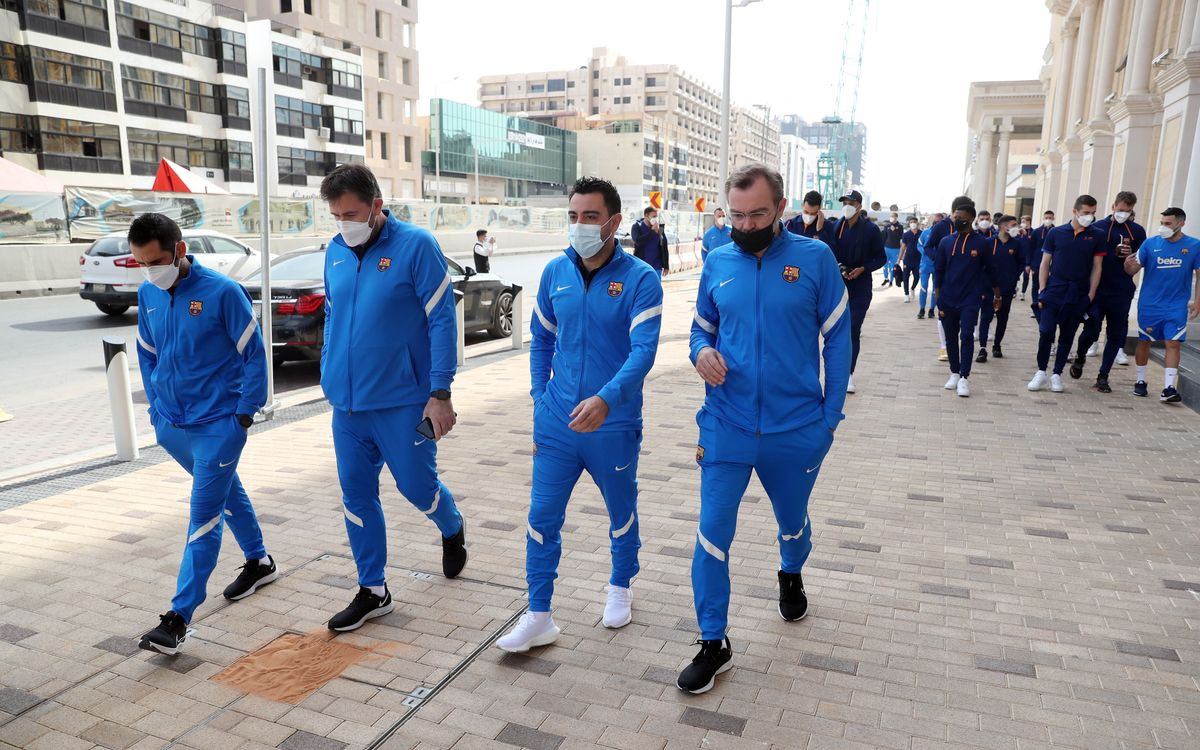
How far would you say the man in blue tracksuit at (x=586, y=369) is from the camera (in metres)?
3.46

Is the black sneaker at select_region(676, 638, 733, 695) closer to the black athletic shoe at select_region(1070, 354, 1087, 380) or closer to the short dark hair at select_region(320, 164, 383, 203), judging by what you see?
the short dark hair at select_region(320, 164, 383, 203)

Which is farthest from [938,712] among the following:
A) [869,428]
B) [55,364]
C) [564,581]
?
[55,364]

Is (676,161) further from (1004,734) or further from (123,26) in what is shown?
(1004,734)

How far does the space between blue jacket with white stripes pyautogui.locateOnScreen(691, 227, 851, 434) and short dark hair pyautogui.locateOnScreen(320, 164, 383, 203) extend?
151 centimetres

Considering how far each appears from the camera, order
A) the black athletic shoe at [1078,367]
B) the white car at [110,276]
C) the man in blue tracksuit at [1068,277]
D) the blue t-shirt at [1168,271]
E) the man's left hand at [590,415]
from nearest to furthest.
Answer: the man's left hand at [590,415] < the blue t-shirt at [1168,271] < the man in blue tracksuit at [1068,277] < the black athletic shoe at [1078,367] < the white car at [110,276]

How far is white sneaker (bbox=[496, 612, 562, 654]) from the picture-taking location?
3.56 meters

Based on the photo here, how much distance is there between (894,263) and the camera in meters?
24.4

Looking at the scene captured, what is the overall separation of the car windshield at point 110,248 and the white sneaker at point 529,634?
14.8 meters

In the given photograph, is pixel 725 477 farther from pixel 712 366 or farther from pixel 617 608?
pixel 617 608

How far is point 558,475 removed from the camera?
3518mm

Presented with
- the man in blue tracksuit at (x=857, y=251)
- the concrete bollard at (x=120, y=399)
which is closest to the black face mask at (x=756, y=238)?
the concrete bollard at (x=120, y=399)

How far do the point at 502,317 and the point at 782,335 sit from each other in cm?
1073

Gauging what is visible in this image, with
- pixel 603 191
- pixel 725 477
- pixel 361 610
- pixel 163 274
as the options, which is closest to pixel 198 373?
pixel 163 274

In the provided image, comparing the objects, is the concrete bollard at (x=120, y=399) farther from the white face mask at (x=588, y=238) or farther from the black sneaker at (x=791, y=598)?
the black sneaker at (x=791, y=598)
